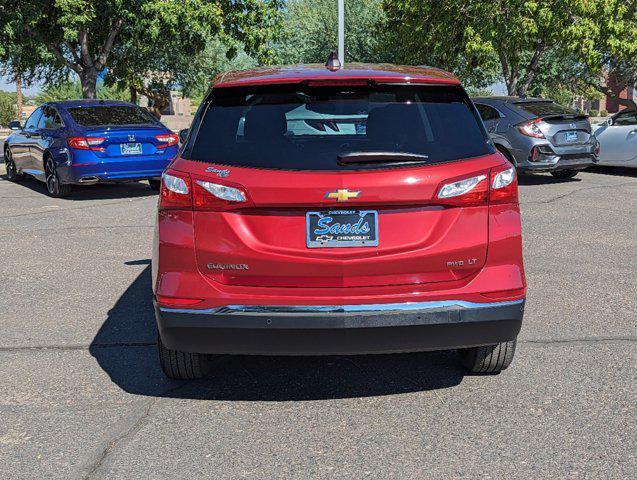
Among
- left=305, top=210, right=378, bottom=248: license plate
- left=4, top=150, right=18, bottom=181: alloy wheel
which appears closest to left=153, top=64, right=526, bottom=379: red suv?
left=305, top=210, right=378, bottom=248: license plate

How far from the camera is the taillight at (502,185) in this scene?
3.78 m

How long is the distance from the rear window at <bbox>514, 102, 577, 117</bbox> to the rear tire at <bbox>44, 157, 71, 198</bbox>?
814cm

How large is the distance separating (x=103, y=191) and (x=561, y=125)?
27.2 feet

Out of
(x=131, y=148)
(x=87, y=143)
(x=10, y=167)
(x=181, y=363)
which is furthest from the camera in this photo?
(x=10, y=167)

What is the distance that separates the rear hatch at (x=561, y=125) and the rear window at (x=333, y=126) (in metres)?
10.1

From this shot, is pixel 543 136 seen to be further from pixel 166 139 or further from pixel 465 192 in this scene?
pixel 465 192

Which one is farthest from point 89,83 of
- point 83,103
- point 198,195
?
point 198,195

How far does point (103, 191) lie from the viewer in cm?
1417

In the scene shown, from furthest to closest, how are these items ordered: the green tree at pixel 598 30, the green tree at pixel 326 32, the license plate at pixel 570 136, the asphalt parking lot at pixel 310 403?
1. the green tree at pixel 326 32
2. the green tree at pixel 598 30
3. the license plate at pixel 570 136
4. the asphalt parking lot at pixel 310 403

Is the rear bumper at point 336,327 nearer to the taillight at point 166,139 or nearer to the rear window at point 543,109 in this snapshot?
the taillight at point 166,139

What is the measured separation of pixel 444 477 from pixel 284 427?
0.87 m

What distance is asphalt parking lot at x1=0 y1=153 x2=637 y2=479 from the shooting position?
3.38 m

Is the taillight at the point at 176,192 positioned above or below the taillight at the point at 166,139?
above

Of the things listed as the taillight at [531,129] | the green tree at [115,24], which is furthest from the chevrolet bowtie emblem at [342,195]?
the green tree at [115,24]
